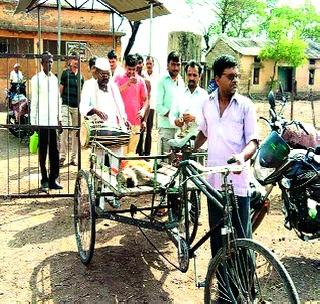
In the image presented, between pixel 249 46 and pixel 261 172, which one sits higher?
pixel 249 46

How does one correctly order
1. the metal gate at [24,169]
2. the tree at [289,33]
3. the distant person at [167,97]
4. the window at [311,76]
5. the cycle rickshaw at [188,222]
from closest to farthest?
the cycle rickshaw at [188,222], the distant person at [167,97], the metal gate at [24,169], the tree at [289,33], the window at [311,76]

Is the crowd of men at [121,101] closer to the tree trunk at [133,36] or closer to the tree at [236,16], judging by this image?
the tree trunk at [133,36]

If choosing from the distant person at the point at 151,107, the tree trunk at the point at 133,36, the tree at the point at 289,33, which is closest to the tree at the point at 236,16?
the tree at the point at 289,33

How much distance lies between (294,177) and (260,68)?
37.7 m

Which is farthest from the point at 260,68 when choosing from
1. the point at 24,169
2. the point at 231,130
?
the point at 231,130

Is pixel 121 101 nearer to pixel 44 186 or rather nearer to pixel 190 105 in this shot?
pixel 190 105

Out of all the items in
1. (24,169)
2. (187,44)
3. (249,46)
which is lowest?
(24,169)

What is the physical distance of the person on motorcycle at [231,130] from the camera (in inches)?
147

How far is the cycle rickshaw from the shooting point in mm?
3305

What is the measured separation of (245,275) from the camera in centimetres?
333

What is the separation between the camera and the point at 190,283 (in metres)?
4.55

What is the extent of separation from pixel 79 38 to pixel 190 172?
17.8 metres

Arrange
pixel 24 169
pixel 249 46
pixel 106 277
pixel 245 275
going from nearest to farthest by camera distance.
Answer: pixel 245 275 → pixel 106 277 → pixel 24 169 → pixel 249 46

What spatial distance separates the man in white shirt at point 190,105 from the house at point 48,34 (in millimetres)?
13615
